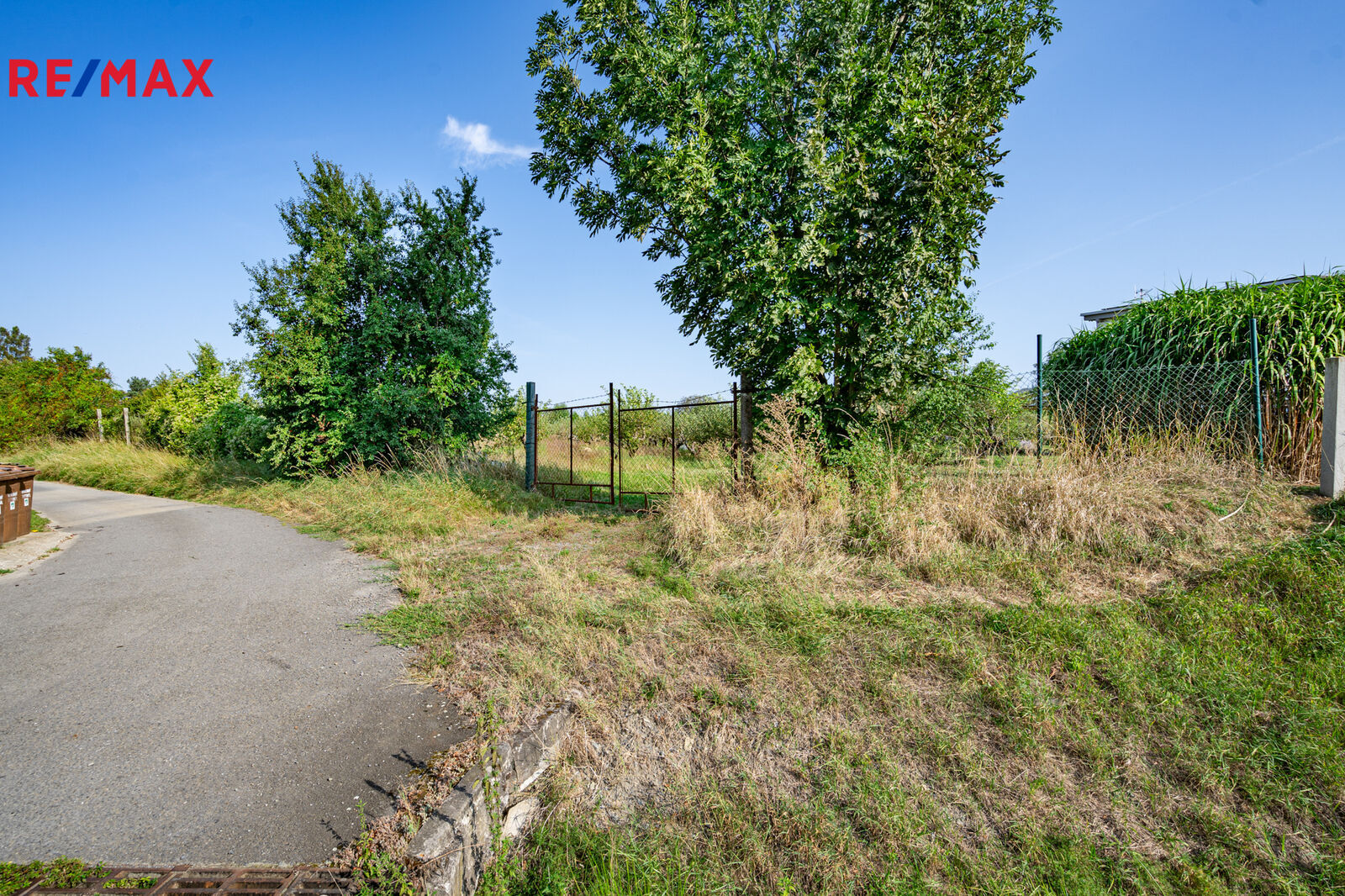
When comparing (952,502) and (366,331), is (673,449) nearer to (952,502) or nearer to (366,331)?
(952,502)

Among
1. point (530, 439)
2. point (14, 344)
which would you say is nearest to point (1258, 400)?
point (530, 439)

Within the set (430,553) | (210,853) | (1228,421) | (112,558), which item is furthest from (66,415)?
(1228,421)

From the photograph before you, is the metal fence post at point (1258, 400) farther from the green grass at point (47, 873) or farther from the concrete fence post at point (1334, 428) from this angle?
the green grass at point (47, 873)

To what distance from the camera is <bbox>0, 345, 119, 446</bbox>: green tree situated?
2361cm

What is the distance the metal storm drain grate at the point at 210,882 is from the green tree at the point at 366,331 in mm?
9843

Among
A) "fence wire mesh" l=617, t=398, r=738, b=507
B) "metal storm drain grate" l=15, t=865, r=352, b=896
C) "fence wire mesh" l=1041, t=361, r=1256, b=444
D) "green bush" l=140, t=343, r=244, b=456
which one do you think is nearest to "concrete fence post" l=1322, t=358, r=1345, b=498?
"fence wire mesh" l=1041, t=361, r=1256, b=444

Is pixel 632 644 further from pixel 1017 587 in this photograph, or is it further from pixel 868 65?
pixel 868 65

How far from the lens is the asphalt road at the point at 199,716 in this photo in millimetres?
2482

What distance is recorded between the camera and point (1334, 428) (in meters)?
5.62

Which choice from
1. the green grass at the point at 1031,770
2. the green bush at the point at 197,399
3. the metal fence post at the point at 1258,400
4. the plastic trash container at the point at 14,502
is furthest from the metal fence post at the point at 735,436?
the green bush at the point at 197,399

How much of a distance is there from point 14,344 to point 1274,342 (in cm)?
7681

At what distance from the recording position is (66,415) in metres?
24.6

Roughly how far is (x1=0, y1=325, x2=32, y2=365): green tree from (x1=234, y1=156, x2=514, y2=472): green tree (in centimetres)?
5665

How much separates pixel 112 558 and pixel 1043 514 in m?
11.1
